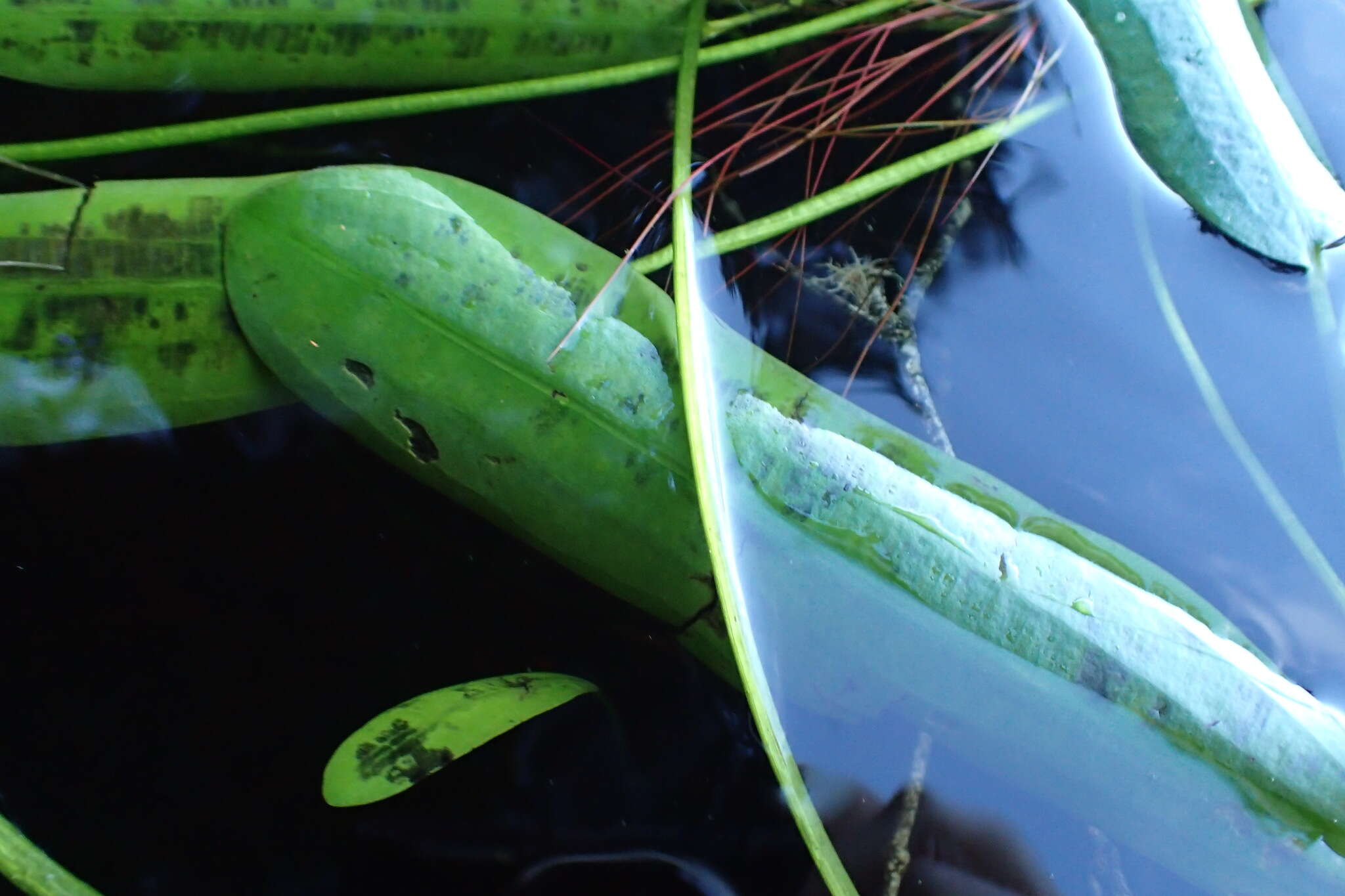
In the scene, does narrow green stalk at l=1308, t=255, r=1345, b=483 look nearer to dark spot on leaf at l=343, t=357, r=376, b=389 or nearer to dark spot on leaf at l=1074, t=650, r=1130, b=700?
dark spot on leaf at l=1074, t=650, r=1130, b=700

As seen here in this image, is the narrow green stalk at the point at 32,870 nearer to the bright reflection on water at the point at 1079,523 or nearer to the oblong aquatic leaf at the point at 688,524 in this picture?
the oblong aquatic leaf at the point at 688,524

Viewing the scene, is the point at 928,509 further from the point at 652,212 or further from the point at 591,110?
the point at 591,110

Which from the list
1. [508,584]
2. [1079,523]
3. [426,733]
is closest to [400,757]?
[426,733]

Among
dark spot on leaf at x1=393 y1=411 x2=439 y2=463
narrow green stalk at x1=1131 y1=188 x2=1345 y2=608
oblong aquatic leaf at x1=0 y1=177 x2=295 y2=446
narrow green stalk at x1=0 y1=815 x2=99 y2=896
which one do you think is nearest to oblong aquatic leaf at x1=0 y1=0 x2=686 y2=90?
oblong aquatic leaf at x1=0 y1=177 x2=295 y2=446

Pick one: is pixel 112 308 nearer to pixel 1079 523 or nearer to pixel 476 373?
pixel 476 373

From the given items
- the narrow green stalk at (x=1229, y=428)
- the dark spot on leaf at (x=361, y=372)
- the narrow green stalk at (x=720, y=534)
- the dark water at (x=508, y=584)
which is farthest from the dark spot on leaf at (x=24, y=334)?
the narrow green stalk at (x=1229, y=428)

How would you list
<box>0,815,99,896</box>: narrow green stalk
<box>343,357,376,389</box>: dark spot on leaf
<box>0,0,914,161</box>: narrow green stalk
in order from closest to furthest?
<box>0,815,99,896</box>: narrow green stalk → <box>343,357,376,389</box>: dark spot on leaf → <box>0,0,914,161</box>: narrow green stalk

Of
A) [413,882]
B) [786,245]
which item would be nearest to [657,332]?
[786,245]
